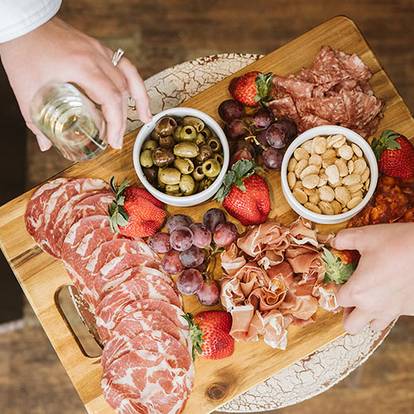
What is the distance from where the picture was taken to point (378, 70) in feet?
4.76

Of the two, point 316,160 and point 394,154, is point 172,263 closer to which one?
point 316,160

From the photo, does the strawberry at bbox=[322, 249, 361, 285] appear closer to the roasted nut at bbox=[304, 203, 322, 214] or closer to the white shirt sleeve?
the roasted nut at bbox=[304, 203, 322, 214]

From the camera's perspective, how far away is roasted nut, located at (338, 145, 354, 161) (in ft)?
4.27

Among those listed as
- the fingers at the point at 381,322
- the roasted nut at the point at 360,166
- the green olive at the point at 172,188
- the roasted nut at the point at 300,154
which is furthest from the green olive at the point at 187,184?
the fingers at the point at 381,322

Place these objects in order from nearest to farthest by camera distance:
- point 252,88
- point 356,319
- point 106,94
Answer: point 106,94
point 356,319
point 252,88

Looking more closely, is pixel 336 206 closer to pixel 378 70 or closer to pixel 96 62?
pixel 378 70

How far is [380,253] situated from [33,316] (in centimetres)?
121

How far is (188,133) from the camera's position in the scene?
1.30 m

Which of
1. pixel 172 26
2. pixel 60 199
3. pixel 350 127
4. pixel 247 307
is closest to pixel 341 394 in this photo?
pixel 247 307

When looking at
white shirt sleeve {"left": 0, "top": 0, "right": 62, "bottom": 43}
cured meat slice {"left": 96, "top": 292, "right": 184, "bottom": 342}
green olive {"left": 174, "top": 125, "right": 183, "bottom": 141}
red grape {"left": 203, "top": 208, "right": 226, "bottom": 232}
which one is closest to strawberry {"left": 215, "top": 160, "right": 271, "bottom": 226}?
red grape {"left": 203, "top": 208, "right": 226, "bottom": 232}

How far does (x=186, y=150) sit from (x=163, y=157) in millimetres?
48

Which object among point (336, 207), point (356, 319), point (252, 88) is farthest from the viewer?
point (252, 88)

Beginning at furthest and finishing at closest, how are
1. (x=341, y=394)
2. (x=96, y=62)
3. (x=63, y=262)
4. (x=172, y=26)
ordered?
(x=172, y=26) < (x=341, y=394) < (x=63, y=262) < (x=96, y=62)

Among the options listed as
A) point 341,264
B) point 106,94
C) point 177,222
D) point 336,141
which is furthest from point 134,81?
point 341,264
